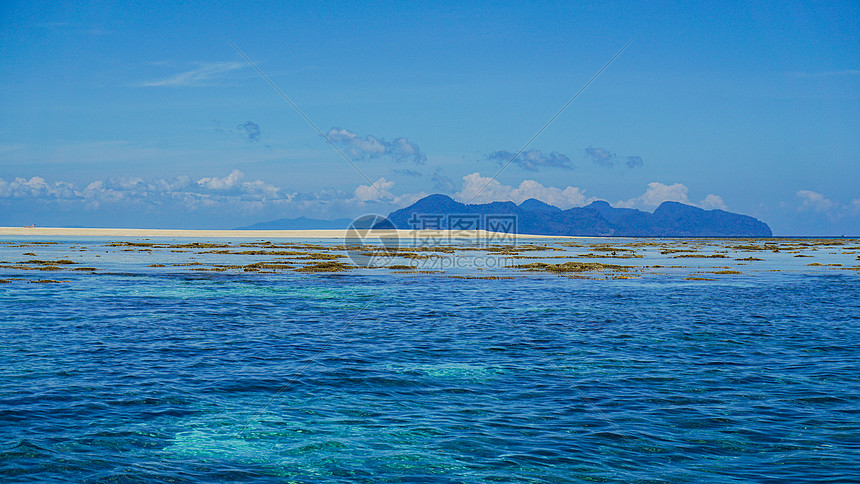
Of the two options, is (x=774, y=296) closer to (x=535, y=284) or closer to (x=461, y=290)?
(x=535, y=284)

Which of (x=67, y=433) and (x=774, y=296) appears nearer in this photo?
(x=67, y=433)

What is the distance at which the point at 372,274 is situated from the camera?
153ft

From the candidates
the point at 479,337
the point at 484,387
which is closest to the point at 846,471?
the point at 484,387

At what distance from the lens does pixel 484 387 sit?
13.9 meters

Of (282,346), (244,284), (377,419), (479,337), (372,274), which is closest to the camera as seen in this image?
(377,419)

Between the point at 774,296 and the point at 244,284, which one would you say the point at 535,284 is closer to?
the point at 774,296

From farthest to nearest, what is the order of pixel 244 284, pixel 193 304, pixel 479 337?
pixel 244 284 < pixel 193 304 < pixel 479 337

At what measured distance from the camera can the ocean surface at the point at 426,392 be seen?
9.60 metres

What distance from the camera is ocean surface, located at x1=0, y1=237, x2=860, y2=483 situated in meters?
9.60

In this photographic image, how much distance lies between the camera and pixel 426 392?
13.6 metres

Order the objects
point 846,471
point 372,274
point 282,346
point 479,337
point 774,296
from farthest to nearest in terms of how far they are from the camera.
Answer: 1. point 372,274
2. point 774,296
3. point 479,337
4. point 282,346
5. point 846,471

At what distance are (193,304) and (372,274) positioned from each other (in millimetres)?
20001

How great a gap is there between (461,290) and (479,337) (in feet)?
49.2

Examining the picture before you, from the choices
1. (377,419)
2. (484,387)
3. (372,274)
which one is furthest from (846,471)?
(372,274)
